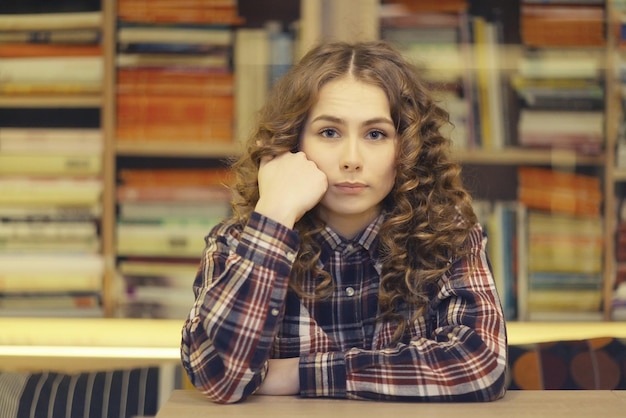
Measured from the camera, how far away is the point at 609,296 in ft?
7.98

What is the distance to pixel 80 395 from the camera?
1742 millimetres

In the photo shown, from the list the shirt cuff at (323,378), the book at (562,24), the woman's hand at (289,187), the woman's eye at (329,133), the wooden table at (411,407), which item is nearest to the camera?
the wooden table at (411,407)

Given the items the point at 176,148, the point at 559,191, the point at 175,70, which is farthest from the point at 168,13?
the point at 559,191

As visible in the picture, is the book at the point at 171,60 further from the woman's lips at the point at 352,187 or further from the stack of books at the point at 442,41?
the woman's lips at the point at 352,187

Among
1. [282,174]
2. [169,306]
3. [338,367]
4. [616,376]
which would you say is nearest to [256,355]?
[338,367]

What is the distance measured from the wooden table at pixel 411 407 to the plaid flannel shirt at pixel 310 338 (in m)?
0.03

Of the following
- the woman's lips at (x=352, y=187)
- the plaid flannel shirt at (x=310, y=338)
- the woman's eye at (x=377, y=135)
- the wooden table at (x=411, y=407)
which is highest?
the woman's eye at (x=377, y=135)

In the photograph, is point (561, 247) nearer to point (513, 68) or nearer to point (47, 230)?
point (513, 68)

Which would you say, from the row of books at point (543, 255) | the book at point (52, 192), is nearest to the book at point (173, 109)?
the book at point (52, 192)

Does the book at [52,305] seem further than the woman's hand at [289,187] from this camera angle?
Yes

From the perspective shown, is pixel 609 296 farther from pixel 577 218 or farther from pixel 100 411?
pixel 100 411

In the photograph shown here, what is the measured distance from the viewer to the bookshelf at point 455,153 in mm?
2385

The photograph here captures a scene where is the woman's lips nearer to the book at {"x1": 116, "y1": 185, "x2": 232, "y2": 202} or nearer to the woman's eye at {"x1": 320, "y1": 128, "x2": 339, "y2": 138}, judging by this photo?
the woman's eye at {"x1": 320, "y1": 128, "x2": 339, "y2": 138}

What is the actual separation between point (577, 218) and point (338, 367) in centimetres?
137
